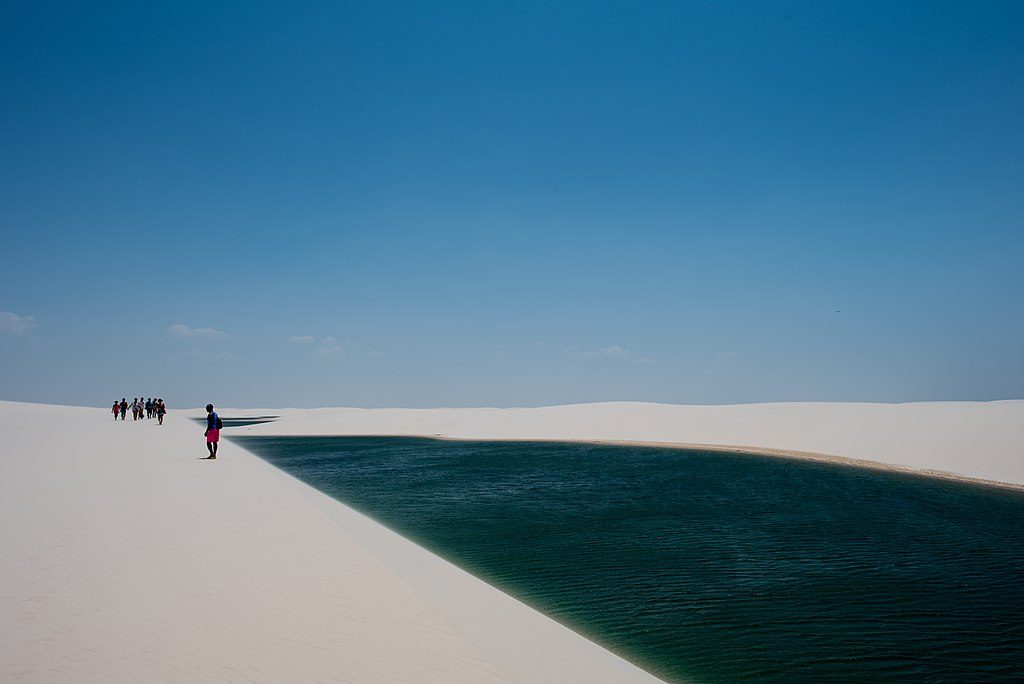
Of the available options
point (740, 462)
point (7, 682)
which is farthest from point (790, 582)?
point (740, 462)

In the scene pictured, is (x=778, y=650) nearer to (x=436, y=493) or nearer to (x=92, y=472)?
(x=436, y=493)

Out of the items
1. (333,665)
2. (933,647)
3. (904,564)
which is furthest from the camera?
(904,564)

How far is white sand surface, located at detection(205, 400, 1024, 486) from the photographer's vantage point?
3256 cm

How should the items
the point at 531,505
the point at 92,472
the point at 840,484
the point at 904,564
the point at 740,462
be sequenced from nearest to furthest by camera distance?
the point at 904,564 → the point at 92,472 → the point at 531,505 → the point at 840,484 → the point at 740,462

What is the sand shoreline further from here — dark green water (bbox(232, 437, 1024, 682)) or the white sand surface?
dark green water (bbox(232, 437, 1024, 682))

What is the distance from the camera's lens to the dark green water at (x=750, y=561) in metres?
8.30

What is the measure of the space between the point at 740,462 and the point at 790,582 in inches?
987

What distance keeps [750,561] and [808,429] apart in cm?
4062

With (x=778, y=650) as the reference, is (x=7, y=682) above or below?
above

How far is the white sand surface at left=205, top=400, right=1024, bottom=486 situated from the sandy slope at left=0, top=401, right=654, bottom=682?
28.7 meters

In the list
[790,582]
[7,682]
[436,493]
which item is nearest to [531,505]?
[436,493]

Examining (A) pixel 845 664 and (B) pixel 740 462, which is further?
(B) pixel 740 462

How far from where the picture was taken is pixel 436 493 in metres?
22.6

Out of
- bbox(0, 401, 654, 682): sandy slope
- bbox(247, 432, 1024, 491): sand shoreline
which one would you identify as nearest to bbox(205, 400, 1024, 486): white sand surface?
bbox(247, 432, 1024, 491): sand shoreline
